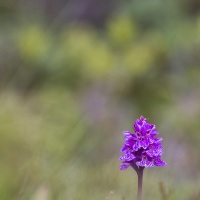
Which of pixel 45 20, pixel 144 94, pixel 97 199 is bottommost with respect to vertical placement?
pixel 97 199

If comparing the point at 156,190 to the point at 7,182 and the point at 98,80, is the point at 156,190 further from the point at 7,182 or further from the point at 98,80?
the point at 98,80

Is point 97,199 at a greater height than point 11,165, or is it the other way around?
point 11,165

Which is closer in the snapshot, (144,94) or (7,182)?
(7,182)

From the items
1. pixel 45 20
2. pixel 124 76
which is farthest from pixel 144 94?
→ pixel 45 20

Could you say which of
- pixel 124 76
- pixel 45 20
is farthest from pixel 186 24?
pixel 45 20

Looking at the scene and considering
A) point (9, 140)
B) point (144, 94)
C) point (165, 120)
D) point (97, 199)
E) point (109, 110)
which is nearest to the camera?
point (97, 199)

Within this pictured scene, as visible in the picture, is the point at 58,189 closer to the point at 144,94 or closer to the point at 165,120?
the point at 165,120

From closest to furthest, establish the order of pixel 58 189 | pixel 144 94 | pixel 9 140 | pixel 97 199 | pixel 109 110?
pixel 97 199
pixel 58 189
pixel 9 140
pixel 109 110
pixel 144 94
